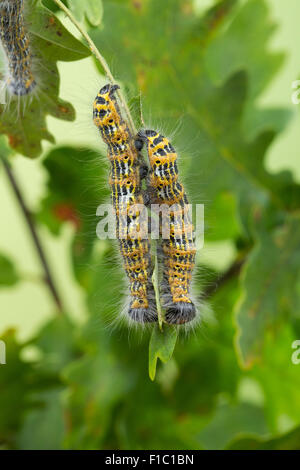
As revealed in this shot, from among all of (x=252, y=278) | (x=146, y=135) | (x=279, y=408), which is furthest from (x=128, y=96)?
(x=279, y=408)

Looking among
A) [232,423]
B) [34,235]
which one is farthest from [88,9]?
[232,423]

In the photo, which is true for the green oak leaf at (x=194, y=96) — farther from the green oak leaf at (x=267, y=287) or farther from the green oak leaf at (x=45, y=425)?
the green oak leaf at (x=45, y=425)

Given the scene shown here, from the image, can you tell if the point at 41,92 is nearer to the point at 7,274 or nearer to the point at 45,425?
the point at 45,425

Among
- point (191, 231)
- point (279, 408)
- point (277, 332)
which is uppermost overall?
point (191, 231)

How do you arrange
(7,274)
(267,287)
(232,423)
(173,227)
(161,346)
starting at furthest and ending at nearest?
(7,274)
(232,423)
(267,287)
(173,227)
(161,346)

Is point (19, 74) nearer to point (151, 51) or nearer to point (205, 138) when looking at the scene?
point (151, 51)

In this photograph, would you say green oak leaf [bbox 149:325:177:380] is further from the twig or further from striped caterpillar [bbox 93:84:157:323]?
the twig
